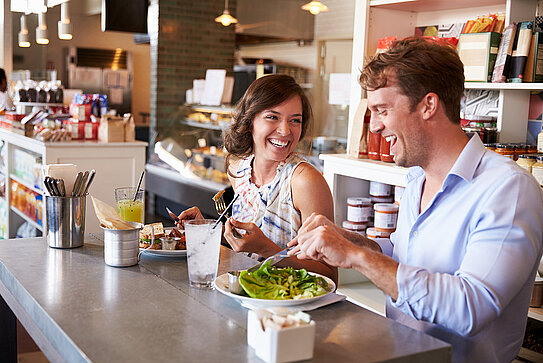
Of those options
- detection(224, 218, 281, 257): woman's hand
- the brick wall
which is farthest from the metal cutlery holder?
the brick wall

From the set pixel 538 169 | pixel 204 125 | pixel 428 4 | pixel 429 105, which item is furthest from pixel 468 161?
pixel 204 125

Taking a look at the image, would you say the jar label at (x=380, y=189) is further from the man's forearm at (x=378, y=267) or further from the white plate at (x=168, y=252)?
the man's forearm at (x=378, y=267)

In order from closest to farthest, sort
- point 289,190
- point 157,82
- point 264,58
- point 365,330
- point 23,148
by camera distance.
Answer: point 365,330 → point 289,190 → point 23,148 → point 157,82 → point 264,58

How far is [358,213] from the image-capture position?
3.16 m

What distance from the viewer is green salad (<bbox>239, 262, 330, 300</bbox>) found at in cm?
160

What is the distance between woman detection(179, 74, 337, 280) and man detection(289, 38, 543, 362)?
0.54 m

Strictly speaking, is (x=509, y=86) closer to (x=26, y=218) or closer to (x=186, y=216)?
(x=186, y=216)

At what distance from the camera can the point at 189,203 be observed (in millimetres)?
6594

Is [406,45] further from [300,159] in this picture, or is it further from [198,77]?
[198,77]

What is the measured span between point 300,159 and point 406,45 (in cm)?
91

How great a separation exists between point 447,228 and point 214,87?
209 inches

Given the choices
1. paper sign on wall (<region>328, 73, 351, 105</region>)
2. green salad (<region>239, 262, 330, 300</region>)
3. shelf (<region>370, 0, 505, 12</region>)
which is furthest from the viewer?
paper sign on wall (<region>328, 73, 351, 105</region>)

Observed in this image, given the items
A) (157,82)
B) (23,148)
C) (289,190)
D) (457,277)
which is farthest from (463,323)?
(157,82)

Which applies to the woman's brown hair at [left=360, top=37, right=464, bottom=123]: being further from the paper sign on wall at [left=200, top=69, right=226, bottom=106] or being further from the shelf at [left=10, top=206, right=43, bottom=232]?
the paper sign on wall at [left=200, top=69, right=226, bottom=106]
